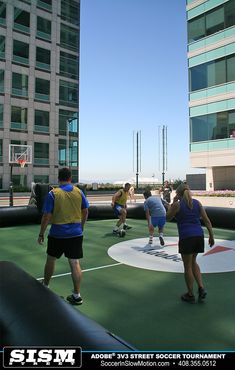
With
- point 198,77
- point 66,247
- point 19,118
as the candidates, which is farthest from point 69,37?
point 66,247

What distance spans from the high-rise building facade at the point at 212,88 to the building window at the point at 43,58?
21777 millimetres

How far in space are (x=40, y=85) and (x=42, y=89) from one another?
0.57 meters

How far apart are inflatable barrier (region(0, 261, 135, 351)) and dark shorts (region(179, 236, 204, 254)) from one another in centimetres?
215

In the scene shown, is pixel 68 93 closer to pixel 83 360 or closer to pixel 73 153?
pixel 73 153

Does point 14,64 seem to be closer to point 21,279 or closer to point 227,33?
point 227,33

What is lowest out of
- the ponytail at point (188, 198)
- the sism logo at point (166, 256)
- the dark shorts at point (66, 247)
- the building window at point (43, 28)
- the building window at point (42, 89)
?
the sism logo at point (166, 256)

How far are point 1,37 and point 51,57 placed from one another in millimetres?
6827

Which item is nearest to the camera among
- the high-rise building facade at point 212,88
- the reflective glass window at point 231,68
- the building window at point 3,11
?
the reflective glass window at point 231,68

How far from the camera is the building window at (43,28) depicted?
43.7 metres

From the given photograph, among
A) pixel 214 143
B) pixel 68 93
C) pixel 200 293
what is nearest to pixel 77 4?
pixel 68 93

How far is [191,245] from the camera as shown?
4.59m

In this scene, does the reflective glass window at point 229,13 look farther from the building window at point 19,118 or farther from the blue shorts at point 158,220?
the building window at point 19,118

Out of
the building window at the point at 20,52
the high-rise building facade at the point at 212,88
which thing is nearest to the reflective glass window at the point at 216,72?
the high-rise building facade at the point at 212,88

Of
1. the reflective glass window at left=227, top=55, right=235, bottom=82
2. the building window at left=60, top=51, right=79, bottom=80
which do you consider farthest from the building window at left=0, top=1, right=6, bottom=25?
the reflective glass window at left=227, top=55, right=235, bottom=82
